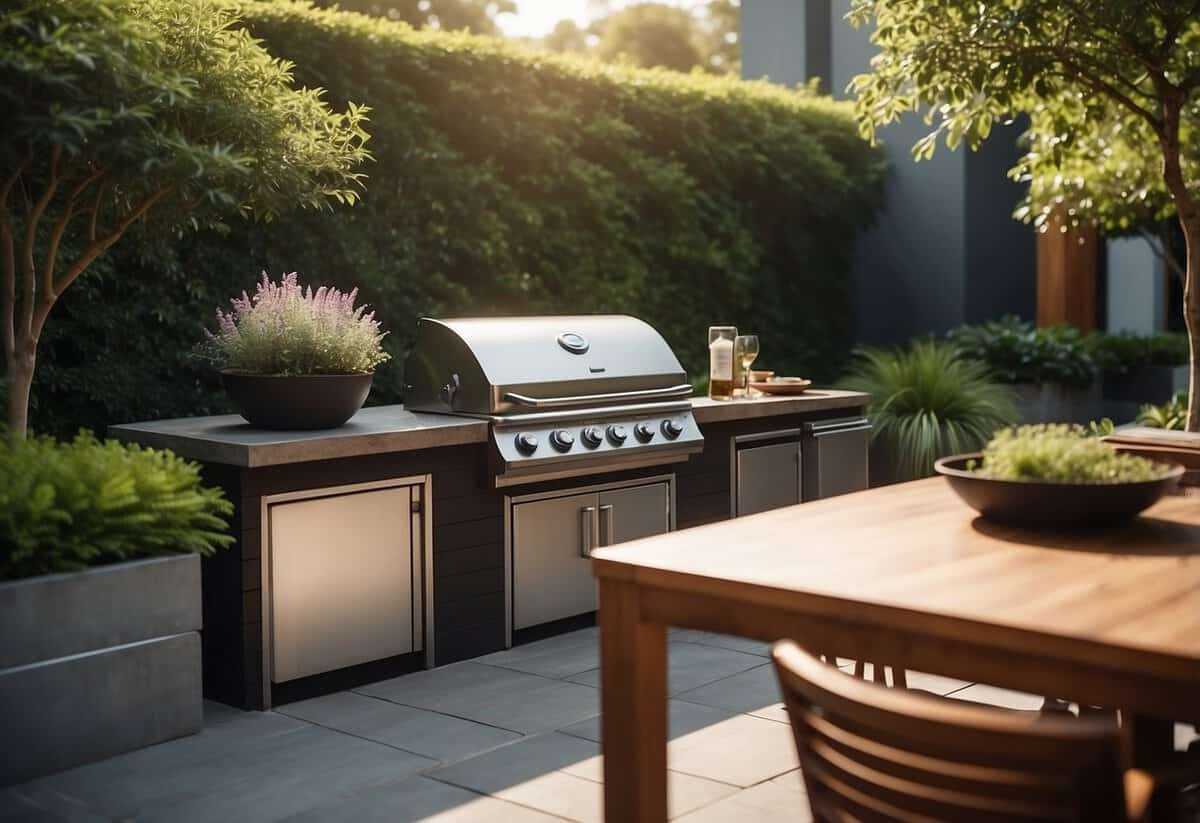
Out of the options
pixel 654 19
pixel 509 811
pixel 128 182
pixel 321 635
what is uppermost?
pixel 654 19

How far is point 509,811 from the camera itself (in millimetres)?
3363

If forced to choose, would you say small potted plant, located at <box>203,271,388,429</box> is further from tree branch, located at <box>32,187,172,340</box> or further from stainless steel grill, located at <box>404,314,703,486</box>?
tree branch, located at <box>32,187,172,340</box>

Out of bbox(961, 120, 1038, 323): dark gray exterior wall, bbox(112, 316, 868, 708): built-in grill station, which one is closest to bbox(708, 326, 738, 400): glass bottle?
bbox(112, 316, 868, 708): built-in grill station

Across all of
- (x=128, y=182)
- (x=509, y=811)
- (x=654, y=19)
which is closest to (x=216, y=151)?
(x=128, y=182)

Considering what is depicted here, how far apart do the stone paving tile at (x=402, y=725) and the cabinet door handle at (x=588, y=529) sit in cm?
118

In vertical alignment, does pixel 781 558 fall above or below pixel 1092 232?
below

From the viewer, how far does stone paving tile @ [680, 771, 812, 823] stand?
10.8 feet

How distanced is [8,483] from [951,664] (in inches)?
106

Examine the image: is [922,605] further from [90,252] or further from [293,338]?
[90,252]

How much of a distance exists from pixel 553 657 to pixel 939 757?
339cm

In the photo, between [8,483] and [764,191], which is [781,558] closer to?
[8,483]

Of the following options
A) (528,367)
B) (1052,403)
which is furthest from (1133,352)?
(528,367)

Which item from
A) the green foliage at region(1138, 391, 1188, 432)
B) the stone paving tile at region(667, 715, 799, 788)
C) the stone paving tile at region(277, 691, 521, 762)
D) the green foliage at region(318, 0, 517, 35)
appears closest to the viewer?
the stone paving tile at region(667, 715, 799, 788)

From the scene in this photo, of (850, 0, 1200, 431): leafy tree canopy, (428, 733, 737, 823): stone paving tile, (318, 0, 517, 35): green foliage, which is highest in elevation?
(318, 0, 517, 35): green foliage
